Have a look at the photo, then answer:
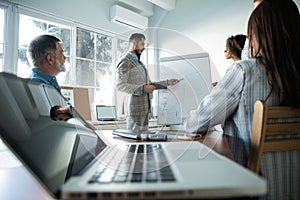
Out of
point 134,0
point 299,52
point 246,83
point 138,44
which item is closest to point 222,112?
point 246,83

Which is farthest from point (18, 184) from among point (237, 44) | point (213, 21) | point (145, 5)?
point (145, 5)

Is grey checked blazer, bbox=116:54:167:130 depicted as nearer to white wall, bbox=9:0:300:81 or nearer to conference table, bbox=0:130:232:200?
conference table, bbox=0:130:232:200

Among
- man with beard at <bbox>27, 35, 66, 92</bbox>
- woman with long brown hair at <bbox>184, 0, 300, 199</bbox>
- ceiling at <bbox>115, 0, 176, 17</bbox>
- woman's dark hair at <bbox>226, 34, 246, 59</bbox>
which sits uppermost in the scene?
ceiling at <bbox>115, 0, 176, 17</bbox>

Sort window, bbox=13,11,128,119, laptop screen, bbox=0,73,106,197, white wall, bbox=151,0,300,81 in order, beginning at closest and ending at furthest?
laptop screen, bbox=0,73,106,197, window, bbox=13,11,128,119, white wall, bbox=151,0,300,81

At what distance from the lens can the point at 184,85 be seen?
103 centimetres

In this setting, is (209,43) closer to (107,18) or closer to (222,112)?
(107,18)

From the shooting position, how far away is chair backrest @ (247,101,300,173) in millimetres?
453

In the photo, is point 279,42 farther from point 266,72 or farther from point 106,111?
point 106,111

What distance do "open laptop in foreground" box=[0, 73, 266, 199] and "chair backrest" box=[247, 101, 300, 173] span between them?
0.43 feet

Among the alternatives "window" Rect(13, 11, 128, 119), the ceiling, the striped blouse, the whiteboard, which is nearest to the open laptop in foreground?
the striped blouse

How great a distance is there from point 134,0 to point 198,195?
3826mm

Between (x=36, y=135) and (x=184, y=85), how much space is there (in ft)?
2.47

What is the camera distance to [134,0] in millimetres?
3584

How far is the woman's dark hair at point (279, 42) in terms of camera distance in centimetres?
62
